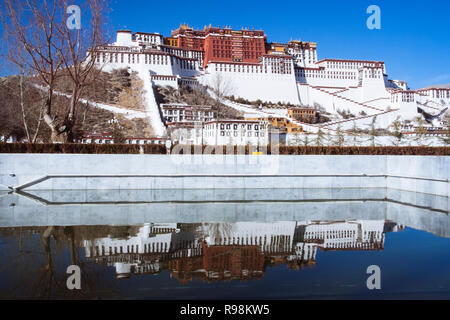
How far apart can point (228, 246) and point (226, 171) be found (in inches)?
252

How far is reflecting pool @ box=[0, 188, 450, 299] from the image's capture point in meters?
4.48

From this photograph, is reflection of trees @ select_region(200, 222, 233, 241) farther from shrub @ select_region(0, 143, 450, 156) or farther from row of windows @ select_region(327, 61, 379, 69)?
row of windows @ select_region(327, 61, 379, 69)

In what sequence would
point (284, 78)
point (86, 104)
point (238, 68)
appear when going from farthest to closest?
point (284, 78) → point (238, 68) → point (86, 104)

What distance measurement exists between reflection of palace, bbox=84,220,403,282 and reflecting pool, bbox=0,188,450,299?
0.06 ft

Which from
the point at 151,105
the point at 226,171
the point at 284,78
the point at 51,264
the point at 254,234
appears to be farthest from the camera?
the point at 284,78

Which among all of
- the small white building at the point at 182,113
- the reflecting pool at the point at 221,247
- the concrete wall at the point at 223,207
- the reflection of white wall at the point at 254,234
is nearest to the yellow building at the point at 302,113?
the small white building at the point at 182,113

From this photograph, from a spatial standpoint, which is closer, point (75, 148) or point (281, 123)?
point (75, 148)

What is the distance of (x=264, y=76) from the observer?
64.2 m

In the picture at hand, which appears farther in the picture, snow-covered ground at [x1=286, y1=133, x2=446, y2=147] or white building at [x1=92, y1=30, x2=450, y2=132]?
white building at [x1=92, y1=30, x2=450, y2=132]

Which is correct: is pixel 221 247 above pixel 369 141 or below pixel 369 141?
below

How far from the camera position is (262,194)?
12.2 meters

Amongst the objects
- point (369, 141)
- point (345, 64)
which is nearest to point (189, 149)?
point (369, 141)

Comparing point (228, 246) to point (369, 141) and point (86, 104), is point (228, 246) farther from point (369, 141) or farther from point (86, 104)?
point (369, 141)

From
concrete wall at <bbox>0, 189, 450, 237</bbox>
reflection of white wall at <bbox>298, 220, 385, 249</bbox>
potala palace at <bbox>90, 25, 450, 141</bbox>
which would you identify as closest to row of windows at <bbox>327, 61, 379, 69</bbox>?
potala palace at <bbox>90, 25, 450, 141</bbox>
